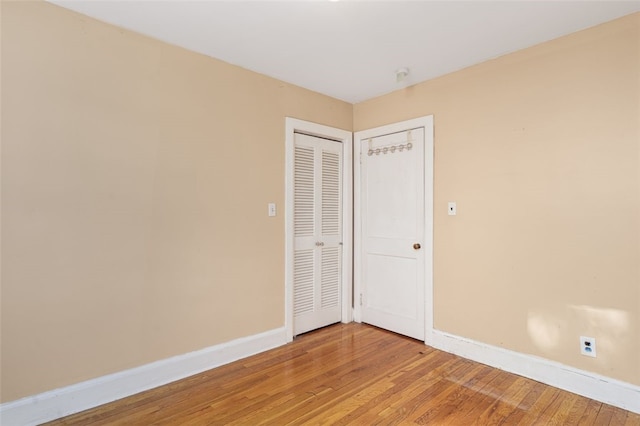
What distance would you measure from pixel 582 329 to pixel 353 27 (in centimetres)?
260

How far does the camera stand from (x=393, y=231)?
3301 millimetres

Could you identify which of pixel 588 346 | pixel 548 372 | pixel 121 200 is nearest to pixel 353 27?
pixel 121 200

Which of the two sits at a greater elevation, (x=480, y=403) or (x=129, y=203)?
(x=129, y=203)

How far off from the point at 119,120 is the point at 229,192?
3.02 ft

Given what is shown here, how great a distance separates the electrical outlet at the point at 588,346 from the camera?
2117 mm

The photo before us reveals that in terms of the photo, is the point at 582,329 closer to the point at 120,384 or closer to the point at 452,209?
the point at 452,209

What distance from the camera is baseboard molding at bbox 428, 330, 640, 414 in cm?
200

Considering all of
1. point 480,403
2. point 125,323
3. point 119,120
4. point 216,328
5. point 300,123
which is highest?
point 300,123

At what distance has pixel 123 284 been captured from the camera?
216 centimetres

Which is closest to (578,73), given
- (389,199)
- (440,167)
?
(440,167)

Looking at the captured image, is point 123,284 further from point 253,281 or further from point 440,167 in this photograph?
point 440,167

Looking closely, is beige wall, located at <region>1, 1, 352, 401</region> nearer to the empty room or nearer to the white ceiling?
the empty room

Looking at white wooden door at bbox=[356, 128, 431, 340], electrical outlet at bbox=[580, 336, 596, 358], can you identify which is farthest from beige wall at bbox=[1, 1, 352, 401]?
electrical outlet at bbox=[580, 336, 596, 358]

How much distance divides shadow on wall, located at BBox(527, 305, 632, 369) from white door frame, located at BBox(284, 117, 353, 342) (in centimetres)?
179
